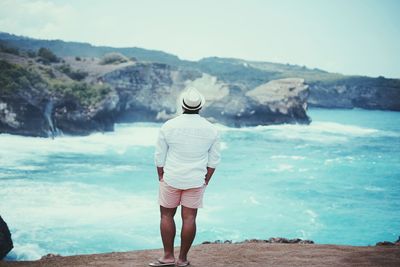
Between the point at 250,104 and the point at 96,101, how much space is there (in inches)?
767

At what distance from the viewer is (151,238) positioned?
47.4ft

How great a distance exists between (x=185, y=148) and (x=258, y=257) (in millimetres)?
1675

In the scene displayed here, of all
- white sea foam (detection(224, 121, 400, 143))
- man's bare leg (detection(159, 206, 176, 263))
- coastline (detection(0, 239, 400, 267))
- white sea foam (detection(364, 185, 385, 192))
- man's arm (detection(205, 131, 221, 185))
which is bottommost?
white sea foam (detection(364, 185, 385, 192))

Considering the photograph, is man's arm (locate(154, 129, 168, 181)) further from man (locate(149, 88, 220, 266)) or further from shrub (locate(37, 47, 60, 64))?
shrub (locate(37, 47, 60, 64))

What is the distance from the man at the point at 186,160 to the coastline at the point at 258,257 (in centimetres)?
66

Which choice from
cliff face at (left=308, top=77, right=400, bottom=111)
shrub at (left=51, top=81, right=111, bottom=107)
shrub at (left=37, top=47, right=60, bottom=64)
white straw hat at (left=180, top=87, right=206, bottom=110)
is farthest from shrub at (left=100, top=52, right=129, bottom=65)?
white straw hat at (left=180, top=87, right=206, bottom=110)

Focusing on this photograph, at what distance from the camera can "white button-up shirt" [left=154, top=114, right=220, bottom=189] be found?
13.1 ft

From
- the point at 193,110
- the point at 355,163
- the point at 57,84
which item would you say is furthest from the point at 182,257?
the point at 57,84

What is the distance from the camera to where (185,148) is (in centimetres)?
398

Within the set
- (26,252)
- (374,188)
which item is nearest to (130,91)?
(374,188)

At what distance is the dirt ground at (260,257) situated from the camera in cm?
464

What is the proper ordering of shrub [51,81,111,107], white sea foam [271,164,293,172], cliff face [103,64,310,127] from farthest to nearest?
cliff face [103,64,310,127] → shrub [51,81,111,107] → white sea foam [271,164,293,172]

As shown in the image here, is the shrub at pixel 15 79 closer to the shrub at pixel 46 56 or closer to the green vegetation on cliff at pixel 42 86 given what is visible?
the green vegetation on cliff at pixel 42 86

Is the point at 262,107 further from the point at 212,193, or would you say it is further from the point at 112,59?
the point at 212,193
